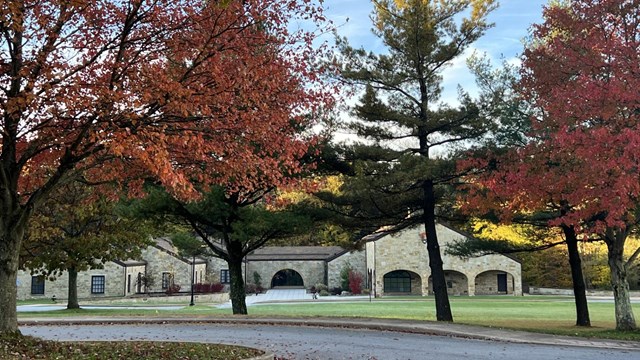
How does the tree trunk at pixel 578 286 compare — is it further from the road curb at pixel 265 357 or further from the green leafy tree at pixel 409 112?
the road curb at pixel 265 357

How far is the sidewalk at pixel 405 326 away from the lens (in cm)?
1425

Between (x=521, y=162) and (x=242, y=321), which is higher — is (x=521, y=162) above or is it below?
above

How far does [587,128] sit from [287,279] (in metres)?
54.1

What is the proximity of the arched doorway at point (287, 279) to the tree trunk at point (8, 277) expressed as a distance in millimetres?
55625

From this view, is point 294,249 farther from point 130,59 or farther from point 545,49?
point 130,59

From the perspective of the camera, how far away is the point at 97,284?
45.5 meters

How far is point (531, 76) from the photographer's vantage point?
1777 cm

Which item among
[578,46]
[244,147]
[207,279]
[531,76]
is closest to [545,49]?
[531,76]

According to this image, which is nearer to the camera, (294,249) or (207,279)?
(207,279)

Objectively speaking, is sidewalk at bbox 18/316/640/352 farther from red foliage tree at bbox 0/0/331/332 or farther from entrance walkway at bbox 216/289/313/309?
entrance walkway at bbox 216/289/313/309

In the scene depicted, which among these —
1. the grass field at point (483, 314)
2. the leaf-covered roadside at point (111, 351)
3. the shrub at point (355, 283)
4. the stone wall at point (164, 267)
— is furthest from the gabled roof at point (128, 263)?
the leaf-covered roadside at point (111, 351)

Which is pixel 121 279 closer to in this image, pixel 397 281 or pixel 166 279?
pixel 166 279

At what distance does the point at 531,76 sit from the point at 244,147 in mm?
11477

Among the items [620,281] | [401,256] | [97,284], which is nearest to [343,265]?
[401,256]
